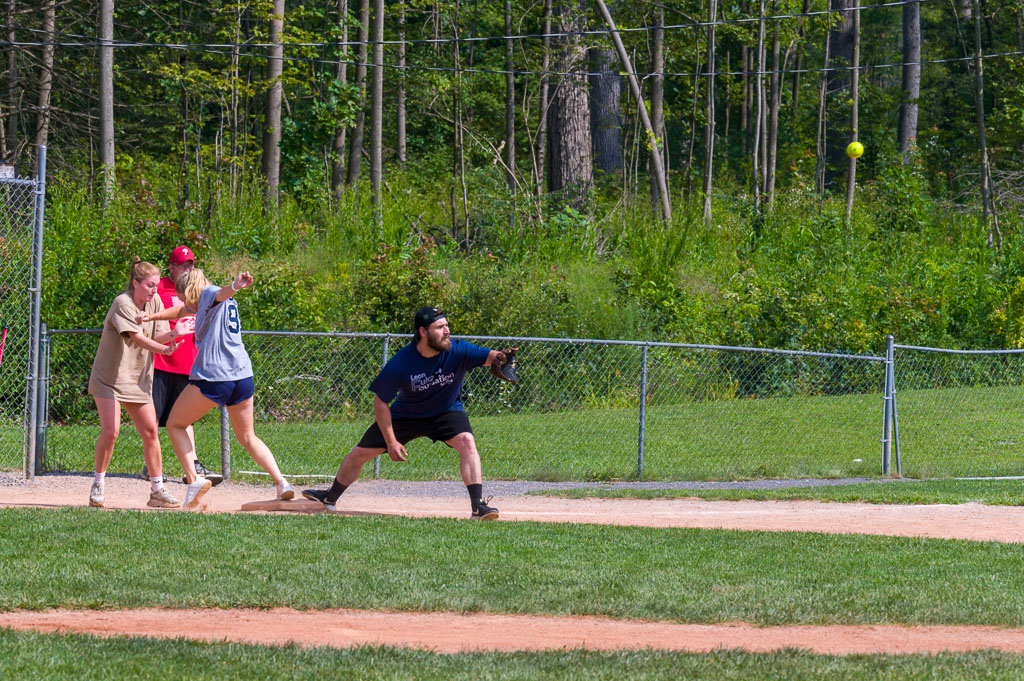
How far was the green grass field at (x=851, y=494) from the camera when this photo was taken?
38.3 ft

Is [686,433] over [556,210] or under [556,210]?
under

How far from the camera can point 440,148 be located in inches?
1447

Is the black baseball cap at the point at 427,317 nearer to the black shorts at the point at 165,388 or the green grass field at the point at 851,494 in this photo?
the black shorts at the point at 165,388

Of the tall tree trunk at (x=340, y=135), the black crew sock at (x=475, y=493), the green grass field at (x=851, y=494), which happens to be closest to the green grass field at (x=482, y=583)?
the black crew sock at (x=475, y=493)

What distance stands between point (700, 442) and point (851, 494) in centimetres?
337

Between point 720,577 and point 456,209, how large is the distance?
17523mm

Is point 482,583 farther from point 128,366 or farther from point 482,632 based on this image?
point 128,366

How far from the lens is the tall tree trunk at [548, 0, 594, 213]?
24.4 metres

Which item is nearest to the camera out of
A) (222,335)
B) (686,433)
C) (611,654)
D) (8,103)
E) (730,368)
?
(611,654)

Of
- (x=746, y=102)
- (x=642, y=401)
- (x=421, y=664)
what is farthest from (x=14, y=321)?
(x=746, y=102)

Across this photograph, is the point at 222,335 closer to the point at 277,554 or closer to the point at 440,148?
the point at 277,554

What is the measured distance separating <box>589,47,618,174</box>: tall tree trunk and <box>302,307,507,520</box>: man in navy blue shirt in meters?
18.3

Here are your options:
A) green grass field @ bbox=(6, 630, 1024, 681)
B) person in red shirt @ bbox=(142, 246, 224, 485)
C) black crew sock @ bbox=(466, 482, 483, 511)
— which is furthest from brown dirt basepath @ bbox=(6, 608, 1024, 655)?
person in red shirt @ bbox=(142, 246, 224, 485)

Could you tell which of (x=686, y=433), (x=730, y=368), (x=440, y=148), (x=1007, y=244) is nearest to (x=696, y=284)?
(x=730, y=368)
